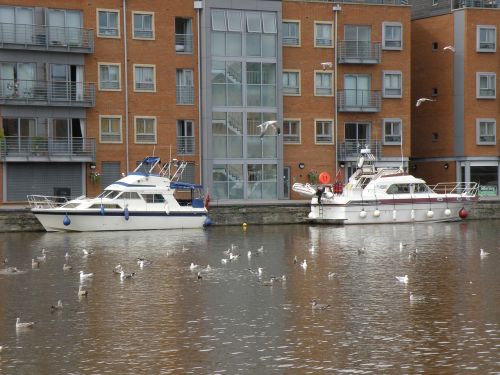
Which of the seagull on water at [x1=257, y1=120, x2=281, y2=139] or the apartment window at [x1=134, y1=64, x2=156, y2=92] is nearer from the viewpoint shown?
the seagull on water at [x1=257, y1=120, x2=281, y2=139]

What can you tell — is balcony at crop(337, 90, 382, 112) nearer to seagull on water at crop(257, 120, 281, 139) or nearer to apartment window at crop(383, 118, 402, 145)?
apartment window at crop(383, 118, 402, 145)

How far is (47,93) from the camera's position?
201 ft

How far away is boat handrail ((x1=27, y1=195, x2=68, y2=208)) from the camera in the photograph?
185ft

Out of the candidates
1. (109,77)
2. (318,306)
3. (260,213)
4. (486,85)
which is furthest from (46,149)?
(318,306)

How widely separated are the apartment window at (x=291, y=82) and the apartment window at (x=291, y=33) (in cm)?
205

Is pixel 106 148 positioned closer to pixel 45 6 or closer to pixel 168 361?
pixel 45 6

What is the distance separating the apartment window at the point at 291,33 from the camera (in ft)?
224

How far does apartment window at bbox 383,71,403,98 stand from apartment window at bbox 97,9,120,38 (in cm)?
1952

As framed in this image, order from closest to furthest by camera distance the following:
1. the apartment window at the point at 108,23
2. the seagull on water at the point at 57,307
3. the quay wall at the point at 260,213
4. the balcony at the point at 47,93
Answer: the seagull on water at the point at 57,307 < the quay wall at the point at 260,213 < the balcony at the point at 47,93 < the apartment window at the point at 108,23

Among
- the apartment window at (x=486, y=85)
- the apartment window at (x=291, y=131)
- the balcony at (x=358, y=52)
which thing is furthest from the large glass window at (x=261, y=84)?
the apartment window at (x=486, y=85)

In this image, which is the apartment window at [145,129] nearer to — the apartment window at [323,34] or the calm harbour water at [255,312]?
the apartment window at [323,34]

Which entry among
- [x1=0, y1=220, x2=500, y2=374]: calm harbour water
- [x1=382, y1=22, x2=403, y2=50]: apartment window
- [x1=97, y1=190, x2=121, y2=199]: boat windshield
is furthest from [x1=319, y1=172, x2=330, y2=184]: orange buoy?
[x1=0, y1=220, x2=500, y2=374]: calm harbour water

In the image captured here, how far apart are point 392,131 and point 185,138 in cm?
1554

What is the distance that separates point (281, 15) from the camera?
219 feet
